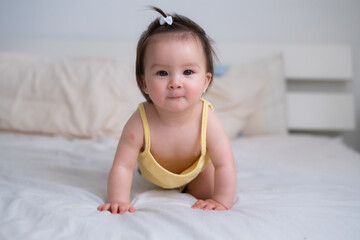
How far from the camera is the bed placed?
0.61 metres

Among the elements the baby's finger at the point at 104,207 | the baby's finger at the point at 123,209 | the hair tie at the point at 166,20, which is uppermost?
the hair tie at the point at 166,20

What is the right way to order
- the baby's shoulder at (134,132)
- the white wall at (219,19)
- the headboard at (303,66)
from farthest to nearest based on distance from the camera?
the white wall at (219,19) → the headboard at (303,66) → the baby's shoulder at (134,132)

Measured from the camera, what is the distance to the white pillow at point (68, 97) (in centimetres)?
154

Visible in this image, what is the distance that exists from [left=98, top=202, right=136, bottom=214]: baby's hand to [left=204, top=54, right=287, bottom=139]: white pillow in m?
0.94

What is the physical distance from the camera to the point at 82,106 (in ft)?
5.15

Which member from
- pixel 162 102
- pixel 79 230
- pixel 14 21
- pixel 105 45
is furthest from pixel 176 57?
pixel 14 21

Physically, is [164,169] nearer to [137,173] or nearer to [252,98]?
[137,173]

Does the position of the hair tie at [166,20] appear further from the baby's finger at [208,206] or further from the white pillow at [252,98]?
the white pillow at [252,98]

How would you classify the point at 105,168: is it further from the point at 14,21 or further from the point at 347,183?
the point at 14,21

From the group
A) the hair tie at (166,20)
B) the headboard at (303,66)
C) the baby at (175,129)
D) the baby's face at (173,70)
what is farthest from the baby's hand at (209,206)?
the headboard at (303,66)

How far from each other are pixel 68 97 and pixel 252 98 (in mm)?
946

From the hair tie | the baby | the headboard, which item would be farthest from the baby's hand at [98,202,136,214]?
the headboard

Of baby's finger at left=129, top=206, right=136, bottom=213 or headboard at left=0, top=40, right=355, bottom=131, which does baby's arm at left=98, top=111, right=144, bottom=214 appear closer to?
baby's finger at left=129, top=206, right=136, bottom=213

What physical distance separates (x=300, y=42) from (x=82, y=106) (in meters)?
1.46
